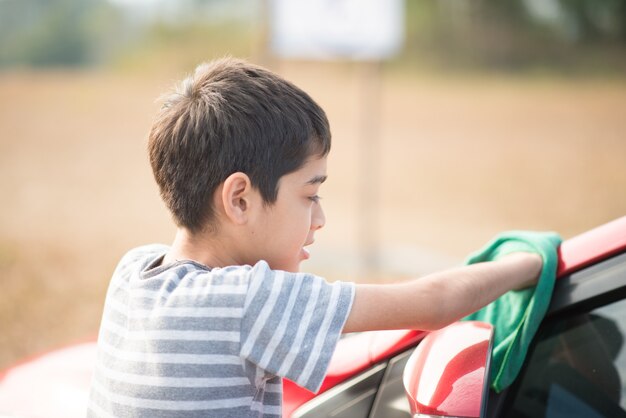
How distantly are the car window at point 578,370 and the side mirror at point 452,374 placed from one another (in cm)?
14

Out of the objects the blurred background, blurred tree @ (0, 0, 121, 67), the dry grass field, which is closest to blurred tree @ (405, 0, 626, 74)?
the blurred background

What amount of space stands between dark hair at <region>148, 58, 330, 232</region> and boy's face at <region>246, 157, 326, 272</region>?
0.06 feet

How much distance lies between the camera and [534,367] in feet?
4.41

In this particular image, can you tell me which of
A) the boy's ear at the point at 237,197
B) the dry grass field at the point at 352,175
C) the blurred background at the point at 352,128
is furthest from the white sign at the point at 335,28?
the boy's ear at the point at 237,197

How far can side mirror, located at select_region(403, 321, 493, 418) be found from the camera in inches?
45.0

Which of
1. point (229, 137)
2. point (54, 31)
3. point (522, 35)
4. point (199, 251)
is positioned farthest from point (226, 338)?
point (522, 35)

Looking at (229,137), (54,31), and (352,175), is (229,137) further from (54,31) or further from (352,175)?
(54,31)

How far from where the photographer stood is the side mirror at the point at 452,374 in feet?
3.75

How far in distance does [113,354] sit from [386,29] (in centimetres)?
609

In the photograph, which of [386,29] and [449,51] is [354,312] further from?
[449,51]

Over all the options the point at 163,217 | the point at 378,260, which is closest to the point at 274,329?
the point at 378,260

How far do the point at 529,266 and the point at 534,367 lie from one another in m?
0.20

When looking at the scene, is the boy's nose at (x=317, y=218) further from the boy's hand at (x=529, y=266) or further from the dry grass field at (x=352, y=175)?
the dry grass field at (x=352, y=175)

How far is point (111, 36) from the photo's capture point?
2577 cm
